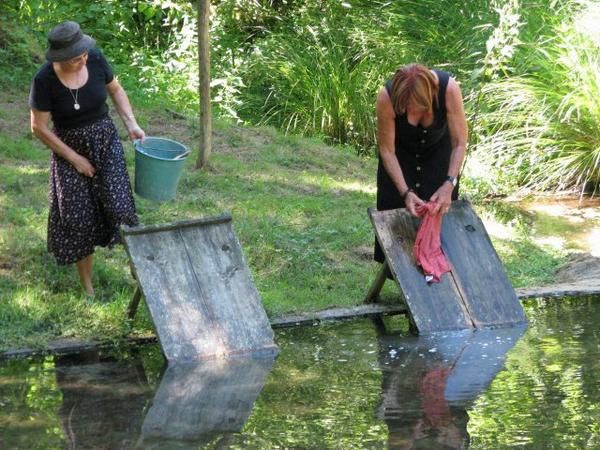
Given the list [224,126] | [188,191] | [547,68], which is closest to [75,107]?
[188,191]

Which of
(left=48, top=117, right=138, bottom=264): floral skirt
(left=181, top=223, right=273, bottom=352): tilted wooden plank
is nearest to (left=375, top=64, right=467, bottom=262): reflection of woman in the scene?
(left=181, top=223, right=273, bottom=352): tilted wooden plank

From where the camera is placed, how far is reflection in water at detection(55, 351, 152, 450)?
16.1ft

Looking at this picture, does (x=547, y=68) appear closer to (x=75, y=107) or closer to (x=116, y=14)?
(x=116, y=14)

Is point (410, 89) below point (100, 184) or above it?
above

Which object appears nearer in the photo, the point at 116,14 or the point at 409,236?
the point at 409,236

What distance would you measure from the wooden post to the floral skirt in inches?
120

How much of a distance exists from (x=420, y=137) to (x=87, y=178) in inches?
74.4

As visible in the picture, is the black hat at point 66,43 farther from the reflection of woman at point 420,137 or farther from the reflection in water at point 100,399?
the reflection of woman at point 420,137

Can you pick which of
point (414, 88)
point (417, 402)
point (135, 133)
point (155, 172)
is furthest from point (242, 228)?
point (417, 402)

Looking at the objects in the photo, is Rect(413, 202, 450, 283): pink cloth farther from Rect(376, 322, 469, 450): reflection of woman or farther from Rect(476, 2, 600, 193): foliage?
Rect(476, 2, 600, 193): foliage

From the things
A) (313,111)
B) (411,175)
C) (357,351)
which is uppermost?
(411,175)

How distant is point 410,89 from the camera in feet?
21.0

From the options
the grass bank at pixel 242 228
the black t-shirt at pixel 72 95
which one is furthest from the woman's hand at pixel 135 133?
the grass bank at pixel 242 228

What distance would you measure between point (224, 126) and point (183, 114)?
42cm
